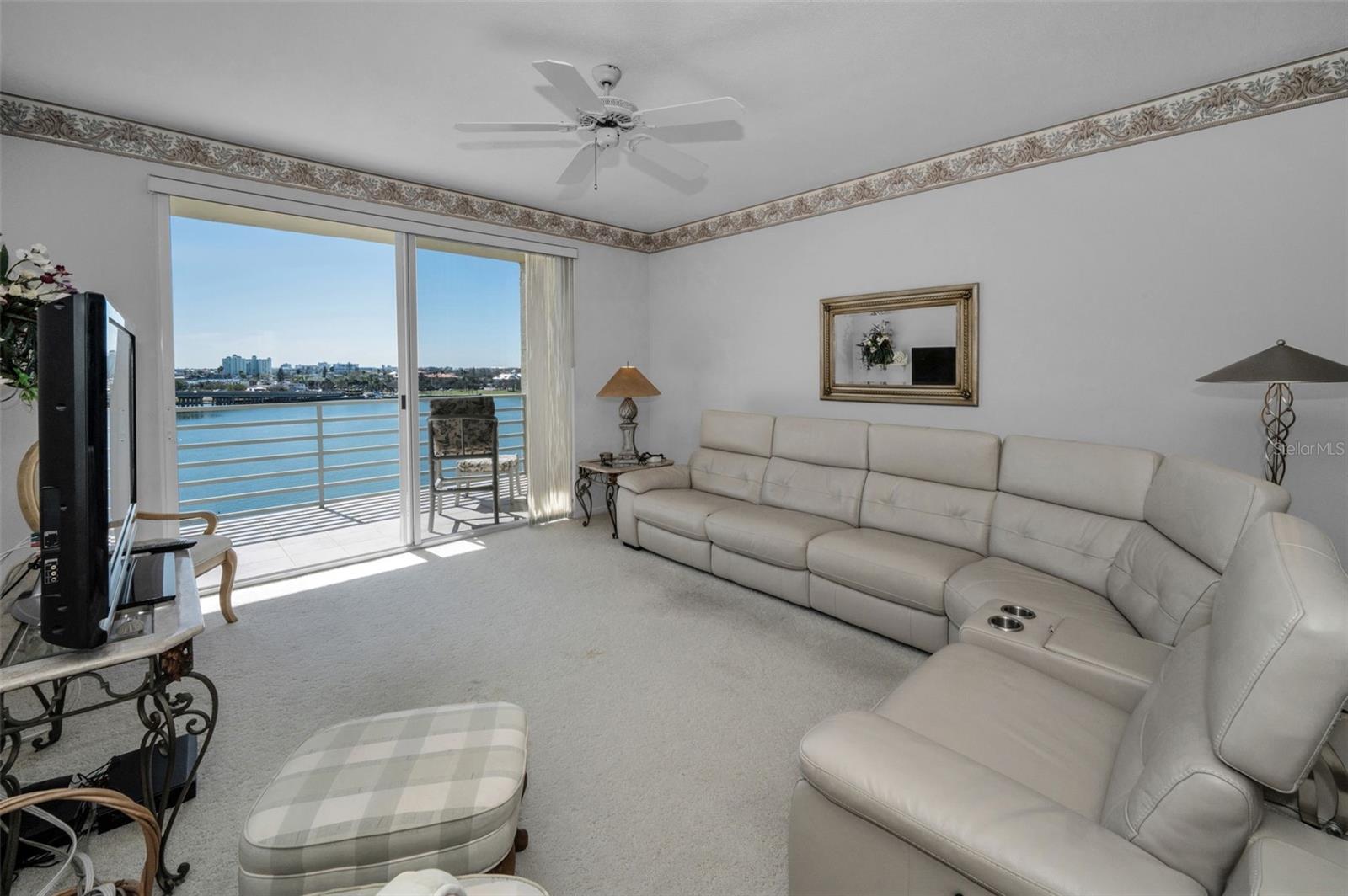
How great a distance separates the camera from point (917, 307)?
12.7 ft

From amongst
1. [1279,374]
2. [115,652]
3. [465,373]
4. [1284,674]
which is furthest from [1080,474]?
[465,373]

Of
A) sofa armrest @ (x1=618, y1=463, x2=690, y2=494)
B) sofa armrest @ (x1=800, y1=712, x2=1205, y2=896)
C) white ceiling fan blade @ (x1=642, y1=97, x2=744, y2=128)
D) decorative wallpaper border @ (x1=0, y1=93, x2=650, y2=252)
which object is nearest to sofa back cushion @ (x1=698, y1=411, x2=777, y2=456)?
sofa armrest @ (x1=618, y1=463, x2=690, y2=494)

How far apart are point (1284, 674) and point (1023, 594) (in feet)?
5.51

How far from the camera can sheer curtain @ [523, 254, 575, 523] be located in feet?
16.6

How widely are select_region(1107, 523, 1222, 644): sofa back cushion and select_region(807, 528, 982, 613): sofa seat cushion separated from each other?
0.63 m

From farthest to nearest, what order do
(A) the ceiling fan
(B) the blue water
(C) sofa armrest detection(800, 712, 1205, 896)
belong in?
(B) the blue water, (A) the ceiling fan, (C) sofa armrest detection(800, 712, 1205, 896)

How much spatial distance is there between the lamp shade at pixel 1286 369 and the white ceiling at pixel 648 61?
1275 millimetres

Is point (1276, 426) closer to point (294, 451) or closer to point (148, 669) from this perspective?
point (148, 669)

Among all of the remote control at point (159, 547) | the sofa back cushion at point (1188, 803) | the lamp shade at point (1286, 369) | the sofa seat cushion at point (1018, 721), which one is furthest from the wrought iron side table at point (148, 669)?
the lamp shade at point (1286, 369)

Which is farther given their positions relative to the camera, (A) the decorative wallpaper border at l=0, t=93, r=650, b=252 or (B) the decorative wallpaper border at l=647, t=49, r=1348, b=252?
(A) the decorative wallpaper border at l=0, t=93, r=650, b=252

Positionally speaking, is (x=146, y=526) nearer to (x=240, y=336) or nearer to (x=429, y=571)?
(x=429, y=571)

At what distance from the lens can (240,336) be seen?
202 inches

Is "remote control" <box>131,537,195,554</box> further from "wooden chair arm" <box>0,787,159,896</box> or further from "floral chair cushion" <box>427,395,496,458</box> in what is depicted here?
"floral chair cushion" <box>427,395,496,458</box>

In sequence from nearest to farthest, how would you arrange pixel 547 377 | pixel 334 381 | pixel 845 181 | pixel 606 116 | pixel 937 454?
pixel 606 116 < pixel 937 454 < pixel 845 181 < pixel 547 377 < pixel 334 381
